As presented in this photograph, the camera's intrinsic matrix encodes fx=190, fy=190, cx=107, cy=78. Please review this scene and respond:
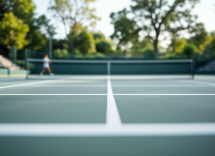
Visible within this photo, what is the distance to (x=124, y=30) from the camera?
30812 millimetres

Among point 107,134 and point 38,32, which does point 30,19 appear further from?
point 107,134

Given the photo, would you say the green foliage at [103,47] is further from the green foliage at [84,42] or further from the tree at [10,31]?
the tree at [10,31]

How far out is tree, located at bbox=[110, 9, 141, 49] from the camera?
30375mm

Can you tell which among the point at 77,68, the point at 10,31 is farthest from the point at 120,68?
the point at 10,31

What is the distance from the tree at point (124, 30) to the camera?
30375 mm

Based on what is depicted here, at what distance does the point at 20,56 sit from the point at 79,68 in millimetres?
13954

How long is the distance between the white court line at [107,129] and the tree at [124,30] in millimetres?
29829

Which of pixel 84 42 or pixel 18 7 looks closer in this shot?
pixel 18 7

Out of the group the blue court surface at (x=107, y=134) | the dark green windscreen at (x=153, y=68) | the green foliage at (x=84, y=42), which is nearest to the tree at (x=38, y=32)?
the green foliage at (x=84, y=42)

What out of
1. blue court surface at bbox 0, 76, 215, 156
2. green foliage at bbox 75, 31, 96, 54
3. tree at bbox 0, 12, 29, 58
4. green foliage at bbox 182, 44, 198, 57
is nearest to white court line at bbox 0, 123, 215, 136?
blue court surface at bbox 0, 76, 215, 156

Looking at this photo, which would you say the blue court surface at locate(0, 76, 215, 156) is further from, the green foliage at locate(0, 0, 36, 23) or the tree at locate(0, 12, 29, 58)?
the green foliage at locate(0, 0, 36, 23)

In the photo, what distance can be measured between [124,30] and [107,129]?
30.4 meters

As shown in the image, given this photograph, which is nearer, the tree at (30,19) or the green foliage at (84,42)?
the tree at (30,19)

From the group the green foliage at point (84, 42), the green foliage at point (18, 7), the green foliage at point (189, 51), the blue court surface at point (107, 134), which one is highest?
the green foliage at point (18, 7)
